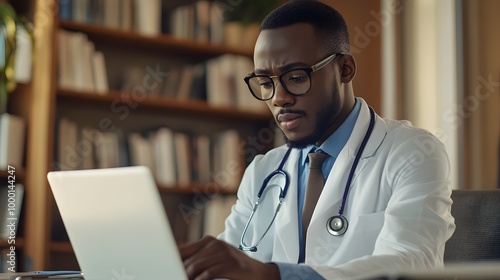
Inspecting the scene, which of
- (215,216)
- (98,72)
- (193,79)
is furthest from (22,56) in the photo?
(215,216)

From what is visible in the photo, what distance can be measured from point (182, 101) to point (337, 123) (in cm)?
198

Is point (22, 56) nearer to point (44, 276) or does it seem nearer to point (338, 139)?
point (338, 139)

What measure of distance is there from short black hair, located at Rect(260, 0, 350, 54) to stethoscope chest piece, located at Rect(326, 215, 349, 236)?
1.26 feet

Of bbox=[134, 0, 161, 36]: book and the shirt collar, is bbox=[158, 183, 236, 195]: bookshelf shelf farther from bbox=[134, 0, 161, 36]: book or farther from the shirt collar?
the shirt collar

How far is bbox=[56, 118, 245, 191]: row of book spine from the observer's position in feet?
10.8

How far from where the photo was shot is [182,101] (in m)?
3.55

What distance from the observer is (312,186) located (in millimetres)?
1610

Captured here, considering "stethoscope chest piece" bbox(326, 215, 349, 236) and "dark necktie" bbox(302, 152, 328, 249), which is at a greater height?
"dark necktie" bbox(302, 152, 328, 249)

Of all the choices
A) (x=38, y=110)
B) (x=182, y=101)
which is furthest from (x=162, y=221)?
(x=182, y=101)

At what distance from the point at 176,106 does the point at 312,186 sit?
200cm

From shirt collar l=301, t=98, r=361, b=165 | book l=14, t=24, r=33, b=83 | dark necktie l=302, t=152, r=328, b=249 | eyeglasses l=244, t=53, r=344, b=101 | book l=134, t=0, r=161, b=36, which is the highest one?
book l=134, t=0, r=161, b=36

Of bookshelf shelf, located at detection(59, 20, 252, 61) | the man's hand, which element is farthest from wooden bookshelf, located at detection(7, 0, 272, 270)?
the man's hand

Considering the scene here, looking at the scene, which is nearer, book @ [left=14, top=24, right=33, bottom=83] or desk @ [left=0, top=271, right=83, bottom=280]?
desk @ [left=0, top=271, right=83, bottom=280]

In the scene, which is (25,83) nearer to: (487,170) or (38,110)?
(38,110)
